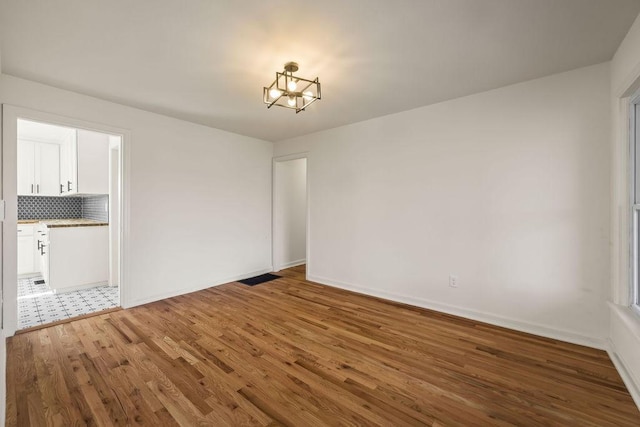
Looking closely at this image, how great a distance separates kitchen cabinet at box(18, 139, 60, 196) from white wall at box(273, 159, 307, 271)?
413 cm

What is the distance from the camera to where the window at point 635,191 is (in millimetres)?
1995

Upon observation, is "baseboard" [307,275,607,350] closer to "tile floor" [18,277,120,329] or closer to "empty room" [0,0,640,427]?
"empty room" [0,0,640,427]

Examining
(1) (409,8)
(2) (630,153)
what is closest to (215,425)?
(1) (409,8)

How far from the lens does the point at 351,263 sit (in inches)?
160

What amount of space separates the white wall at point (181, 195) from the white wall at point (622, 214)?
4.43 meters

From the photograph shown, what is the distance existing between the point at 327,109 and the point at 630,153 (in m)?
2.78

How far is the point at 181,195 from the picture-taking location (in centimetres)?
381

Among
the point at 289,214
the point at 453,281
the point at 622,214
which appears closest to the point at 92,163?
the point at 289,214

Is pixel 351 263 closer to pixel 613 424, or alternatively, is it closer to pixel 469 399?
pixel 469 399

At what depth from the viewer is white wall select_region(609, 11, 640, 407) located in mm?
1828

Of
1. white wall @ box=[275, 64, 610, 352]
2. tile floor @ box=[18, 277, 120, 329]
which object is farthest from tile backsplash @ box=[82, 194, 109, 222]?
white wall @ box=[275, 64, 610, 352]

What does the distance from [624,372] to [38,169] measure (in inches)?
328

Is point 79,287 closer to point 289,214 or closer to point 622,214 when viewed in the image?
point 289,214

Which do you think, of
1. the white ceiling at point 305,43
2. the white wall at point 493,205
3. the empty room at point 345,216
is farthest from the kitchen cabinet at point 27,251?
the white wall at point 493,205
